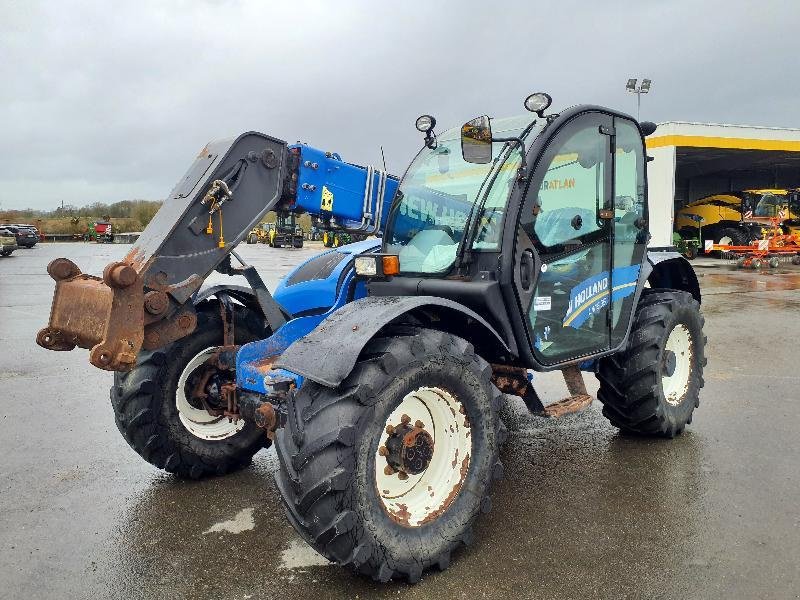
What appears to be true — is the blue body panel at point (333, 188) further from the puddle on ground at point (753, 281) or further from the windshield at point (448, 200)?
the puddle on ground at point (753, 281)

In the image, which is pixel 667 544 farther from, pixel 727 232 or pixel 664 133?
pixel 727 232

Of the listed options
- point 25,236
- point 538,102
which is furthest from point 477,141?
point 25,236

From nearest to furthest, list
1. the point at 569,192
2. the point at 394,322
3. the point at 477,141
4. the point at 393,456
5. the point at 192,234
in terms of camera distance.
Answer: the point at 393,456 < the point at 394,322 < the point at 477,141 < the point at 192,234 < the point at 569,192

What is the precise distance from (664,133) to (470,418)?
2387cm

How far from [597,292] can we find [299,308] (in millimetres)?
1984

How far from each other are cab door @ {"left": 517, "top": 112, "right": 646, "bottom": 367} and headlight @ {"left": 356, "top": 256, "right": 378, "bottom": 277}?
79 cm

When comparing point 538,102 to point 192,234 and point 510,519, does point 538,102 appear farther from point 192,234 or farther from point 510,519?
point 510,519

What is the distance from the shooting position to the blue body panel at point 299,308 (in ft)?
12.5

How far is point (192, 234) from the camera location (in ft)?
11.7

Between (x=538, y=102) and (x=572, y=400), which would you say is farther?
(x=572, y=400)

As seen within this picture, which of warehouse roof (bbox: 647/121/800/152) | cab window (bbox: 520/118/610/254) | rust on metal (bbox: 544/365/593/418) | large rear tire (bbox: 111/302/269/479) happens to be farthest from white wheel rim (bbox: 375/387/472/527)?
warehouse roof (bbox: 647/121/800/152)

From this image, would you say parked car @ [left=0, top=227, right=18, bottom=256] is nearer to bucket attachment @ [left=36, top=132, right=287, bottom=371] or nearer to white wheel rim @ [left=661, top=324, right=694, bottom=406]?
bucket attachment @ [left=36, top=132, right=287, bottom=371]

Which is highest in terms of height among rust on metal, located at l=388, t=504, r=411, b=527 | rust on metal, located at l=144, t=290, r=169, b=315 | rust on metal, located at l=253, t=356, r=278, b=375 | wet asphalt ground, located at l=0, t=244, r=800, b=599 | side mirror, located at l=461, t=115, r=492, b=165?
side mirror, located at l=461, t=115, r=492, b=165

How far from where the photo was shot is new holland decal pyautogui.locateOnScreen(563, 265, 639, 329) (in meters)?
4.04
